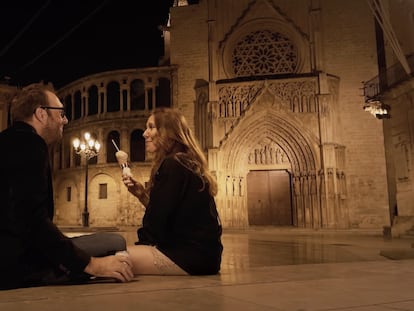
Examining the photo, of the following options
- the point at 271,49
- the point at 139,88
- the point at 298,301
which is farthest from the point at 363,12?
the point at 298,301

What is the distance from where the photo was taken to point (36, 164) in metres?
3.02

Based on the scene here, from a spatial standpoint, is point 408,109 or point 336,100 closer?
point 408,109

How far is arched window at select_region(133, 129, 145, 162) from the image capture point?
1139 inches

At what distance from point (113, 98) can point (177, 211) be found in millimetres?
28769

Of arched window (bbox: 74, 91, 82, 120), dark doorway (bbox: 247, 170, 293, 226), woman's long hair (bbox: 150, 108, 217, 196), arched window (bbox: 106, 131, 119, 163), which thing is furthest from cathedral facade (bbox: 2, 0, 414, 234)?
woman's long hair (bbox: 150, 108, 217, 196)

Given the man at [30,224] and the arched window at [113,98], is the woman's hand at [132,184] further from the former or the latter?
the arched window at [113,98]

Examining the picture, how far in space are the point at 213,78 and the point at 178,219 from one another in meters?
22.0

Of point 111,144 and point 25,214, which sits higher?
point 111,144

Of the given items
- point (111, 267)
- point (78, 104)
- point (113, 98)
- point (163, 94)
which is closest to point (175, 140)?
point (111, 267)

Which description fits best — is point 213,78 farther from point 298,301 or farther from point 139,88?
point 298,301

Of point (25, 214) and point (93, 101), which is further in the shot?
point (93, 101)

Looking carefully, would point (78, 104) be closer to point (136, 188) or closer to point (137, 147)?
point (137, 147)

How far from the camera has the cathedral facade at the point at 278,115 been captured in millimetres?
23094

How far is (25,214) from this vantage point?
297 centimetres
